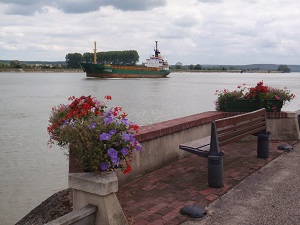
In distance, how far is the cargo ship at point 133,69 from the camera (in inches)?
3871

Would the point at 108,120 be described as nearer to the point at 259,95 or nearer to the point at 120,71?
the point at 259,95

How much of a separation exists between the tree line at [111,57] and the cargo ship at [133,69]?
2129 inches

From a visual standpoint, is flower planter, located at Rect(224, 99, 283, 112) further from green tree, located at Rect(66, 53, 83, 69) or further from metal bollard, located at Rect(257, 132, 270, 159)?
green tree, located at Rect(66, 53, 83, 69)

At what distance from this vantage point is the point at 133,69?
105 metres

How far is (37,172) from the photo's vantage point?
34.6ft

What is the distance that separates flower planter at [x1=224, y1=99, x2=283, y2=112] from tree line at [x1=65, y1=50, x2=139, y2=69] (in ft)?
529

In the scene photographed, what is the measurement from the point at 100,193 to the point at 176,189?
1.73 metres

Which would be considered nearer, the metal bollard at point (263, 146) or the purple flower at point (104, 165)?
the purple flower at point (104, 165)

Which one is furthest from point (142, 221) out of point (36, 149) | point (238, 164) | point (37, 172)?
point (36, 149)

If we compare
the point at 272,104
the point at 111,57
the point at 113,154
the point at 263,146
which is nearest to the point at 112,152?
the point at 113,154

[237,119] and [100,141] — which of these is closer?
[100,141]

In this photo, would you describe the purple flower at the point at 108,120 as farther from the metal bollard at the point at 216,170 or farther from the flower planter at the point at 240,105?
the flower planter at the point at 240,105

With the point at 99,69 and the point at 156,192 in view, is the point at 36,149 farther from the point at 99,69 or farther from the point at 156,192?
the point at 99,69

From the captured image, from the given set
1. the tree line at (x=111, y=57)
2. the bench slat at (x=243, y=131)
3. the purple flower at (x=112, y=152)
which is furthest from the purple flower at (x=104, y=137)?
the tree line at (x=111, y=57)
